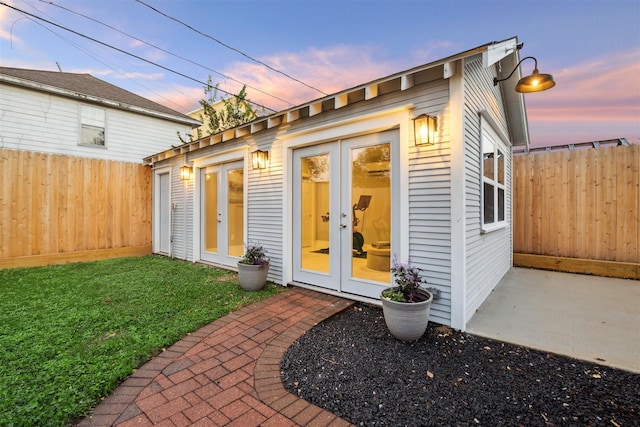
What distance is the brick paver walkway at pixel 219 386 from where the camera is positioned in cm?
180

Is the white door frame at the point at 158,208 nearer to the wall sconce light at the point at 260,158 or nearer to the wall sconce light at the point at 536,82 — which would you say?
the wall sconce light at the point at 260,158

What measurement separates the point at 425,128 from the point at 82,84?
10867mm

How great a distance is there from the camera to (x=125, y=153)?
A: 8.83 metres

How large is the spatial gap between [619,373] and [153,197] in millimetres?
9707

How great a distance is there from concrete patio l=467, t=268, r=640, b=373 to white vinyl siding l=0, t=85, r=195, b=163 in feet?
33.0

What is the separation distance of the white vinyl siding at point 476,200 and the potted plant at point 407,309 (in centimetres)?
68

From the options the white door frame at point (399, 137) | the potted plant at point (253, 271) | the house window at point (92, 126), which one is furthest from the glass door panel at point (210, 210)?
the house window at point (92, 126)

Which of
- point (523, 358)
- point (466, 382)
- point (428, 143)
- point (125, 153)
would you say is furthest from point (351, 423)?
point (125, 153)

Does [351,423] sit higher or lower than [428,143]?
lower

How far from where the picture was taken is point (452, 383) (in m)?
2.17

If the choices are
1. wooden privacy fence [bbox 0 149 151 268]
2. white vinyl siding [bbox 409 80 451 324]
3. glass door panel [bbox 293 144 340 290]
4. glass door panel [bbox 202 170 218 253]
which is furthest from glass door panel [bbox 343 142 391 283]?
wooden privacy fence [bbox 0 149 151 268]

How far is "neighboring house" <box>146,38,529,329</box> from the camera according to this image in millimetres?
3201

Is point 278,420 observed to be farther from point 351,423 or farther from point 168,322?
point 168,322

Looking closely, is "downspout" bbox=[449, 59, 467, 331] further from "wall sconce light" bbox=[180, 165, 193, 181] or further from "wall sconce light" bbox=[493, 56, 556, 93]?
"wall sconce light" bbox=[180, 165, 193, 181]
